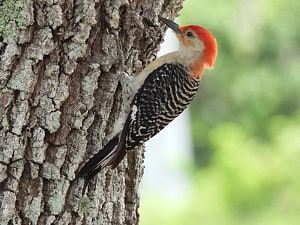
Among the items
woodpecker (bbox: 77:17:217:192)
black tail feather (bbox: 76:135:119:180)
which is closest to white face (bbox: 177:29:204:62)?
woodpecker (bbox: 77:17:217:192)

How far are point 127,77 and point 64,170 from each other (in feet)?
1.90

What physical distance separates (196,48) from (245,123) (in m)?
7.99

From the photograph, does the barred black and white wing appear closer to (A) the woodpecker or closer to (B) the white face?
(A) the woodpecker

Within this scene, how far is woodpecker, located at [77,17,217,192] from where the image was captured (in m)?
3.67

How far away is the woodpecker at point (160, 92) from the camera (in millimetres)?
3666

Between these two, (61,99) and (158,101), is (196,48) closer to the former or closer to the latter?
(158,101)

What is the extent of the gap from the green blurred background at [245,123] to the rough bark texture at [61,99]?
409 cm

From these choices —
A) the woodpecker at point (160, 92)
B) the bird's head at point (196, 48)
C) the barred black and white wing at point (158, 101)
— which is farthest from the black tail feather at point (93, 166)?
the bird's head at point (196, 48)

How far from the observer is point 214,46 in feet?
14.5

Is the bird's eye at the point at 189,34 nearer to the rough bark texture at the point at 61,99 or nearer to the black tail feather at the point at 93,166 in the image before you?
the rough bark texture at the point at 61,99

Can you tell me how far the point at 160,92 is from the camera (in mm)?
4242

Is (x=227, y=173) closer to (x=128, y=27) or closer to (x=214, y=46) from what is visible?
(x=214, y=46)

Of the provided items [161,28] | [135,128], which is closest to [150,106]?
[135,128]

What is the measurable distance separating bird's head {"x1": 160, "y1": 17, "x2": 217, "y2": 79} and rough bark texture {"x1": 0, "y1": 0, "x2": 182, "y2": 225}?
70cm
